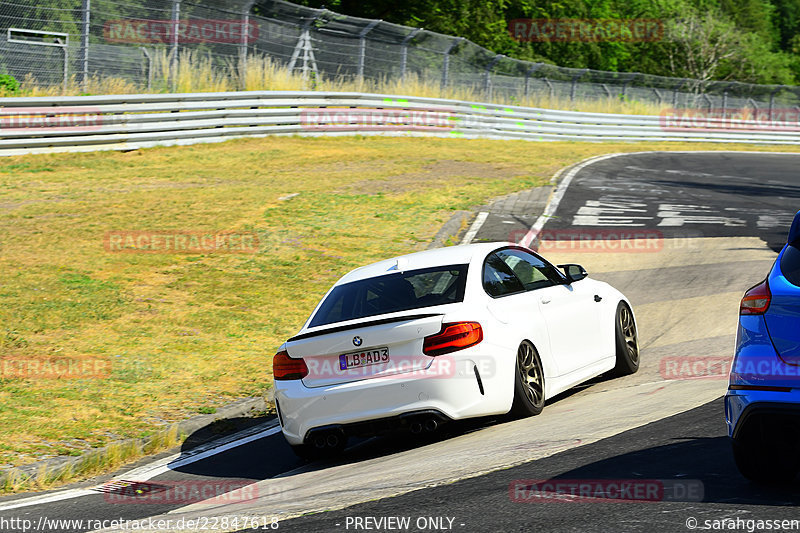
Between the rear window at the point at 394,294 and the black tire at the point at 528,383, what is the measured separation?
675mm

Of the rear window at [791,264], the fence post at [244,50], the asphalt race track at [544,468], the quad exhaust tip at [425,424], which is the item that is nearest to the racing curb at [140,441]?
the asphalt race track at [544,468]

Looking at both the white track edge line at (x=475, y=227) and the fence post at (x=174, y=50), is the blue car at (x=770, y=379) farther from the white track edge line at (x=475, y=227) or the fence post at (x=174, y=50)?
the fence post at (x=174, y=50)

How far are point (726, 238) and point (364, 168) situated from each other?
32.8 ft

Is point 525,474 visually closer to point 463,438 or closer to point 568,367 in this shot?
point 463,438

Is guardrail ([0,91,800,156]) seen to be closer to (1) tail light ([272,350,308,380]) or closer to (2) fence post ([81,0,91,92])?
(2) fence post ([81,0,91,92])

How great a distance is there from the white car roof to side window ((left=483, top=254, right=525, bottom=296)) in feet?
0.37

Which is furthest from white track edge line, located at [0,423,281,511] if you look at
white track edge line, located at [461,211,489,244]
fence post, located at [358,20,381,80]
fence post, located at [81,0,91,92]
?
fence post, located at [358,20,381,80]

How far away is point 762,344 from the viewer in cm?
499

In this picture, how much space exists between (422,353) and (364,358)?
0.44 m

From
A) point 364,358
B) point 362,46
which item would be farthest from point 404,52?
point 364,358

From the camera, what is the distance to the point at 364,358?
7.39m

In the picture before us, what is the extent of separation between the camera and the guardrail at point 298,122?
22.2 metres

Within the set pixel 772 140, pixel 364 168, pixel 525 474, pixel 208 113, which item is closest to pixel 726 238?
pixel 364 168

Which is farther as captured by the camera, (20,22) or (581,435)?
(20,22)
